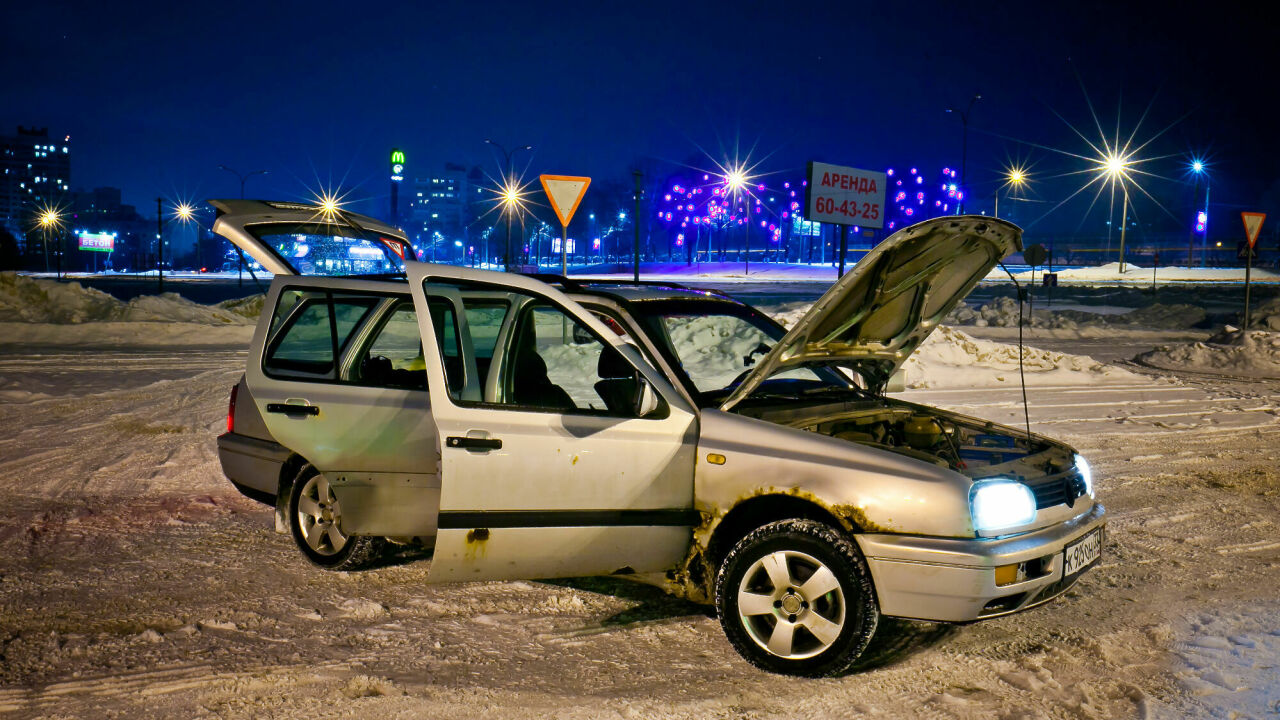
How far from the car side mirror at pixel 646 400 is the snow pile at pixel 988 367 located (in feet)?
32.6

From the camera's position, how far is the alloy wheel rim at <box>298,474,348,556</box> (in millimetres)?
5270

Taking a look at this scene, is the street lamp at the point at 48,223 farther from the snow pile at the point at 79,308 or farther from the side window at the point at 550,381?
the side window at the point at 550,381

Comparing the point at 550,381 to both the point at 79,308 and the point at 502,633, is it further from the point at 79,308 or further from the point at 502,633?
the point at 79,308

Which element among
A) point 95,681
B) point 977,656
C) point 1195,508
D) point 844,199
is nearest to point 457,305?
point 95,681

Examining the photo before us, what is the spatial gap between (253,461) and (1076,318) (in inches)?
1082

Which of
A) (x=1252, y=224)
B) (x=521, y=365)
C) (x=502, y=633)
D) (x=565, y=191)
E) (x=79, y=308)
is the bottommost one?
(x=502, y=633)

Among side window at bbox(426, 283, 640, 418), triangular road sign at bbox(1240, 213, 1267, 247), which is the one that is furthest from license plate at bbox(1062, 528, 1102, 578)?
triangular road sign at bbox(1240, 213, 1267, 247)

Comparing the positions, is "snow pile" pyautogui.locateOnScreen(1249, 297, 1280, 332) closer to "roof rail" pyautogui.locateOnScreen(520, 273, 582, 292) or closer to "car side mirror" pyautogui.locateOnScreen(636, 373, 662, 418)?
"roof rail" pyautogui.locateOnScreen(520, 273, 582, 292)

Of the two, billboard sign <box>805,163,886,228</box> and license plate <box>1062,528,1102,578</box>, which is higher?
billboard sign <box>805,163,886,228</box>

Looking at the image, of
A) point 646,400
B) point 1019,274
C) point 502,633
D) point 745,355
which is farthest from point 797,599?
point 1019,274

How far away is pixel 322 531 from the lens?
5309 mm

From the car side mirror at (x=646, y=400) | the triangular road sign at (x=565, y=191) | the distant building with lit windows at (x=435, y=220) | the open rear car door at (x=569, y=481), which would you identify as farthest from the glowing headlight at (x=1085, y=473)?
the distant building with lit windows at (x=435, y=220)

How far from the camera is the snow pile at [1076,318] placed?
86.2 ft

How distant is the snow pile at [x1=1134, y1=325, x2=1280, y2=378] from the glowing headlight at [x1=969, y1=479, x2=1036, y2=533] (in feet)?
48.0
